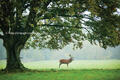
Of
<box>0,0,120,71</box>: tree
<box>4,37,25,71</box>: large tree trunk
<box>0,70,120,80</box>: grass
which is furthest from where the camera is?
<box>4,37,25,71</box>: large tree trunk

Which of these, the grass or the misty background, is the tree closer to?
the misty background

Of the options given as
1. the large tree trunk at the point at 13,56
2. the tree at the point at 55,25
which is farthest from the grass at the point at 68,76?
the large tree trunk at the point at 13,56

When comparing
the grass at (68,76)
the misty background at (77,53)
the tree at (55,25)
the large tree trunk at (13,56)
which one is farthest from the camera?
the large tree trunk at (13,56)

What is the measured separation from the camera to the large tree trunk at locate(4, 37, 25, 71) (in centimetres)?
1002

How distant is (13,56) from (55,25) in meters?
2.37

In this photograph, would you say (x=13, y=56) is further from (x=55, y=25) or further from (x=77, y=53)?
(x=77, y=53)

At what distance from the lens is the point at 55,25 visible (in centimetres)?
1043

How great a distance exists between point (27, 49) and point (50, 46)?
4.02 ft

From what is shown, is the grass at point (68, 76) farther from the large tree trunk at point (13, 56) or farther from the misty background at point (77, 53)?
the large tree trunk at point (13, 56)

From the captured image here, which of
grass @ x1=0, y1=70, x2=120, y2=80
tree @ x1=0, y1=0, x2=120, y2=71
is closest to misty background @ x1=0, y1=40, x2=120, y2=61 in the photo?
tree @ x1=0, y1=0, x2=120, y2=71

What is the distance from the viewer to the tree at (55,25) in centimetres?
793

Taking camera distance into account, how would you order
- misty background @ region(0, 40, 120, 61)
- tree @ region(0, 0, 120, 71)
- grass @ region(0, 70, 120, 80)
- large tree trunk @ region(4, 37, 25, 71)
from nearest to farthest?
1. grass @ region(0, 70, 120, 80)
2. tree @ region(0, 0, 120, 71)
3. misty background @ region(0, 40, 120, 61)
4. large tree trunk @ region(4, 37, 25, 71)

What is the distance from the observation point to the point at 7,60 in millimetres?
10070

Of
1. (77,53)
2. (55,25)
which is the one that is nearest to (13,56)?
(55,25)
